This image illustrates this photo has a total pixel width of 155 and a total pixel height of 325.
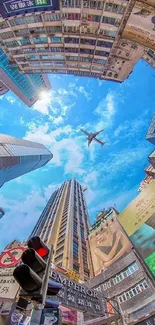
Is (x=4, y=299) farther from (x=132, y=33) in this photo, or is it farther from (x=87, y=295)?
(x=132, y=33)

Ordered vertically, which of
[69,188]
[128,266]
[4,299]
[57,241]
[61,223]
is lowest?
[4,299]

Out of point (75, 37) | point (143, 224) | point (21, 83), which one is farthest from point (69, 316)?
point (21, 83)

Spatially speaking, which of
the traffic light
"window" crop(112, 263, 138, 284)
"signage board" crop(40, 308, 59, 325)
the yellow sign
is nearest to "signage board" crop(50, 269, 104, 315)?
"window" crop(112, 263, 138, 284)

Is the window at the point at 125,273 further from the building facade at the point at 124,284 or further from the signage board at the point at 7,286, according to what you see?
the signage board at the point at 7,286

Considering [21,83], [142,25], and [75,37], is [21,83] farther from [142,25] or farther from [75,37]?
[142,25]

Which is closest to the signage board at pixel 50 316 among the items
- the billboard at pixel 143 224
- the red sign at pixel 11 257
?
the red sign at pixel 11 257

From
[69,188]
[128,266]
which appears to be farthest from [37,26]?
[69,188]

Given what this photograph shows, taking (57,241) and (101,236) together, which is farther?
(57,241)
